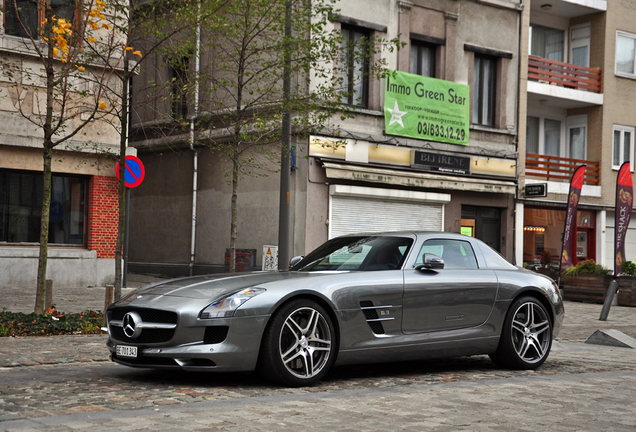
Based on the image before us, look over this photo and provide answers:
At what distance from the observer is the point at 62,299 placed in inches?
602

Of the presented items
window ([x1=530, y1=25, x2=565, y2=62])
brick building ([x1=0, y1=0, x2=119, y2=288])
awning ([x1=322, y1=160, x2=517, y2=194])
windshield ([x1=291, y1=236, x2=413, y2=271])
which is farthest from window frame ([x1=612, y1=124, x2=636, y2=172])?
windshield ([x1=291, y1=236, x2=413, y2=271])

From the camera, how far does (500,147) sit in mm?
26125

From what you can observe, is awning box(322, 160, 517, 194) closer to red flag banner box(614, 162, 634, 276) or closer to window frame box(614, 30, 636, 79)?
red flag banner box(614, 162, 634, 276)

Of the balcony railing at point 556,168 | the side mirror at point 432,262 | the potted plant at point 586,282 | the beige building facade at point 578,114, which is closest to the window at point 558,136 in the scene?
the beige building facade at point 578,114

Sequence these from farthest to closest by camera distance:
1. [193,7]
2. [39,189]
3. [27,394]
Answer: [39,189] → [193,7] → [27,394]

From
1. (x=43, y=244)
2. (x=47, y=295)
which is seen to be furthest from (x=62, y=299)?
(x=43, y=244)

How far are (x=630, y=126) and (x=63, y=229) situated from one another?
794 inches

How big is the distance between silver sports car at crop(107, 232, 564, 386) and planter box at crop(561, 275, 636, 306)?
13308mm

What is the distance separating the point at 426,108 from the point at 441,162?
1665mm

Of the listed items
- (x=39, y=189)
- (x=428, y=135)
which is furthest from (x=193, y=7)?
(x=428, y=135)

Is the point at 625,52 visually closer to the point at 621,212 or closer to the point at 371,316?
the point at 621,212

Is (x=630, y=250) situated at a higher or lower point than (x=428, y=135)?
lower

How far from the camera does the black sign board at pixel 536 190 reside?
25.8 metres

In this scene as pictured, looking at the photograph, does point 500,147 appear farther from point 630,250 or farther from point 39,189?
point 39,189
